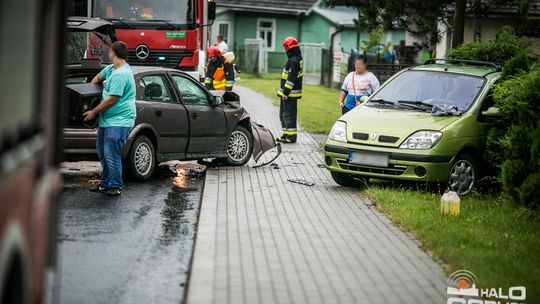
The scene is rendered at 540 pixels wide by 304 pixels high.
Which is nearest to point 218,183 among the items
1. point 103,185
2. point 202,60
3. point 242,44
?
point 103,185

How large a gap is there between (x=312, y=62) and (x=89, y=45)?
2878 cm

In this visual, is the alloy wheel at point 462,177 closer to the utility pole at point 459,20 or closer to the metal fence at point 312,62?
the utility pole at point 459,20

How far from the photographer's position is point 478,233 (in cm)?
920

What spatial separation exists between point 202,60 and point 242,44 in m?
30.5

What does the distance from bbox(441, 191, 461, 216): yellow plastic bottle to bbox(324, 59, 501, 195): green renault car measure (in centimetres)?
162

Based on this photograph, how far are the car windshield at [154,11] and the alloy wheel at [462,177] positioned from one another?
420 inches

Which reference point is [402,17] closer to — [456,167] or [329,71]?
[456,167]

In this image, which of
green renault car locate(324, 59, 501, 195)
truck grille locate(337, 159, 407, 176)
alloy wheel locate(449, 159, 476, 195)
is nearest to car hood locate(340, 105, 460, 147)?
green renault car locate(324, 59, 501, 195)

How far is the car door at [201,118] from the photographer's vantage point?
13.8 m

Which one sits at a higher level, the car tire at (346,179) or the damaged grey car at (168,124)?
the damaged grey car at (168,124)

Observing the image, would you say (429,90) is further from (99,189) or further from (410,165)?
(99,189)

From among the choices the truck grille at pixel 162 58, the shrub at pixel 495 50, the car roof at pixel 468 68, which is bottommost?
the truck grille at pixel 162 58

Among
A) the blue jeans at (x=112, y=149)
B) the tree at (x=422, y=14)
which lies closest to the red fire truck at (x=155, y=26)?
the tree at (x=422, y=14)

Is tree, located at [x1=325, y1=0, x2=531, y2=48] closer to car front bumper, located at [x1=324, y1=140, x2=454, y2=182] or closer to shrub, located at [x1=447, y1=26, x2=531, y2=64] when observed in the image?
shrub, located at [x1=447, y1=26, x2=531, y2=64]
